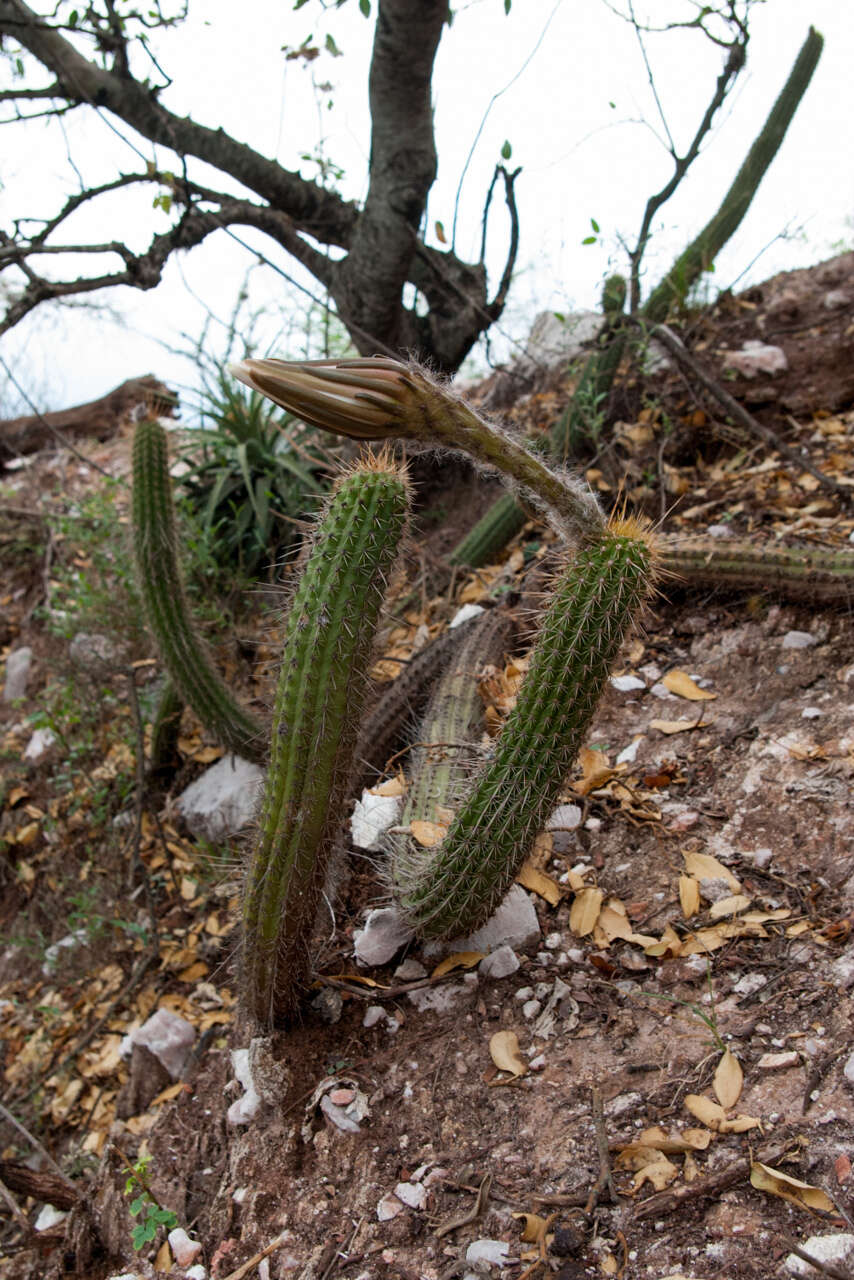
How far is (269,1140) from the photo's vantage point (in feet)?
6.04

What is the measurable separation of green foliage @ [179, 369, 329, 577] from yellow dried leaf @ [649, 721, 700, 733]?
1880mm

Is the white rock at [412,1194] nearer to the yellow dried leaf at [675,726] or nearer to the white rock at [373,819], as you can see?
the white rock at [373,819]

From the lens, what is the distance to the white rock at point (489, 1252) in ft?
4.59

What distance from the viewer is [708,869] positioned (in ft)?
6.75

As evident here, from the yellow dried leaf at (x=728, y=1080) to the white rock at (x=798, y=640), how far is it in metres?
1.35

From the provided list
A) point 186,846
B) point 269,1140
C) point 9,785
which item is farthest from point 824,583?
point 9,785

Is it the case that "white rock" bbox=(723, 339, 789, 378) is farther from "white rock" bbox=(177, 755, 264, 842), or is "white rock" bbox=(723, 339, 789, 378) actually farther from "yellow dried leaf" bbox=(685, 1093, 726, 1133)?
"yellow dried leaf" bbox=(685, 1093, 726, 1133)

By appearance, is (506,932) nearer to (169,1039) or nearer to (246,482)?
(169,1039)

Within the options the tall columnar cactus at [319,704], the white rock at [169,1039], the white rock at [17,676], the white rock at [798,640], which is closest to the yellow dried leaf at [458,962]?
the tall columnar cactus at [319,704]

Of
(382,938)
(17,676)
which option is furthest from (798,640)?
(17,676)

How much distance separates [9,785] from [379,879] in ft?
8.58

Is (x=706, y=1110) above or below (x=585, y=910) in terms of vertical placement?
below

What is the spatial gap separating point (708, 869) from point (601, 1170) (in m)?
0.77

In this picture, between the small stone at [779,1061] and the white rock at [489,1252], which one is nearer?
the white rock at [489,1252]
